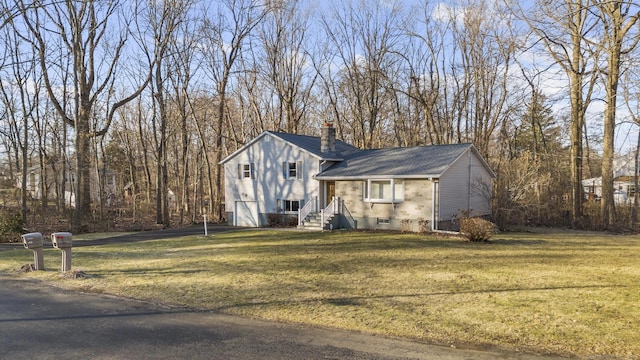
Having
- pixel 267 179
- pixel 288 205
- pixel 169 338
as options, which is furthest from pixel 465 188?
pixel 169 338

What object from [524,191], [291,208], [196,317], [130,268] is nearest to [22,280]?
[130,268]

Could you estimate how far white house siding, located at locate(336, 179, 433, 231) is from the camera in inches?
808

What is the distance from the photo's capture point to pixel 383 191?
2202 cm

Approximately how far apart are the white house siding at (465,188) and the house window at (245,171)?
41.3 feet

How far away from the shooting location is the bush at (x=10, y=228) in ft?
65.7

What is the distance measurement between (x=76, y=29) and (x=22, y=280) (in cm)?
2066

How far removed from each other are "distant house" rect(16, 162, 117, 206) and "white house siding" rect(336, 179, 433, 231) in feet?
64.1

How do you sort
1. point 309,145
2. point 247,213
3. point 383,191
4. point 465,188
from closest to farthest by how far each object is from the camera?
point 383,191
point 465,188
point 309,145
point 247,213

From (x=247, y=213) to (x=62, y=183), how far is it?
15.1 m

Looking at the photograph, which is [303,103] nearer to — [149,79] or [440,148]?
[149,79]

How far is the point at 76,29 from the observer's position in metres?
25.7

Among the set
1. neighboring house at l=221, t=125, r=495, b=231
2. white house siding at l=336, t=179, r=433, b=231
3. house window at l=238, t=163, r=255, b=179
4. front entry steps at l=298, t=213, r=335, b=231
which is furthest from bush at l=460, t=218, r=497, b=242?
house window at l=238, t=163, r=255, b=179

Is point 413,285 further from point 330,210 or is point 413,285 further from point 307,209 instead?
point 307,209

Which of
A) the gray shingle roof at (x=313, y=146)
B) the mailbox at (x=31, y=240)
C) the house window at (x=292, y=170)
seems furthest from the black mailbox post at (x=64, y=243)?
the house window at (x=292, y=170)
